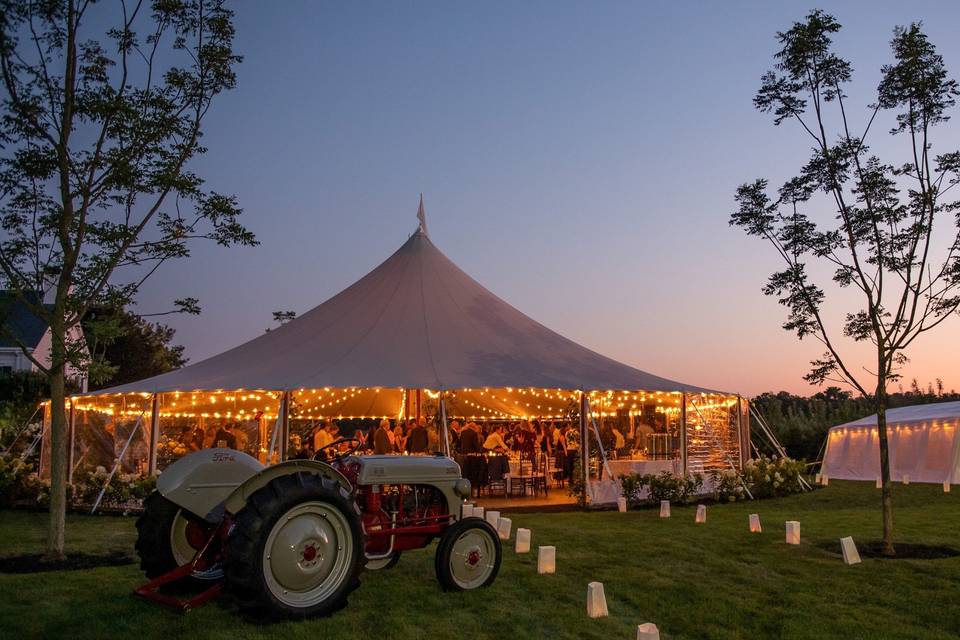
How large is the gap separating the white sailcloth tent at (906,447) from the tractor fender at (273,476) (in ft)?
52.7

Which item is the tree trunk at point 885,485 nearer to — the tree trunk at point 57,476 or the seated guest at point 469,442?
the seated guest at point 469,442

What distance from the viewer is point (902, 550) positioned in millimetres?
7609

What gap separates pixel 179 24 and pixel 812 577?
746cm

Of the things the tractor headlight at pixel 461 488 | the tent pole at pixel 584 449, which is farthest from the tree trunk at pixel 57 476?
the tent pole at pixel 584 449

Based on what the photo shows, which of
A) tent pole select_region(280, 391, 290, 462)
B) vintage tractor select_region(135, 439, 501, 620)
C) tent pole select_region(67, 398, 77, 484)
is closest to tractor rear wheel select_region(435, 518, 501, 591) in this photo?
vintage tractor select_region(135, 439, 501, 620)

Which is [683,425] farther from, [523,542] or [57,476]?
[57,476]

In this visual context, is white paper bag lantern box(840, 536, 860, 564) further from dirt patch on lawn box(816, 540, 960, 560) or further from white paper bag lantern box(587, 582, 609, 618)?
white paper bag lantern box(587, 582, 609, 618)

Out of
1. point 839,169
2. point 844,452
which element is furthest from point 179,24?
point 844,452

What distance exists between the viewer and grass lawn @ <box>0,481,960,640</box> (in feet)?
15.4

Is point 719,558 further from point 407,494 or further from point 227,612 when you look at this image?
point 227,612

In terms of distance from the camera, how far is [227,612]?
4910mm

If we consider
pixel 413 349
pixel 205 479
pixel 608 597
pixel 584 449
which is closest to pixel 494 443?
pixel 413 349

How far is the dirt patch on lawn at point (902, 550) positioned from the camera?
729 centimetres

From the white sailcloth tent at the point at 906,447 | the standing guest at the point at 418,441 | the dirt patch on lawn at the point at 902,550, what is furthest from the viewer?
the white sailcloth tent at the point at 906,447
